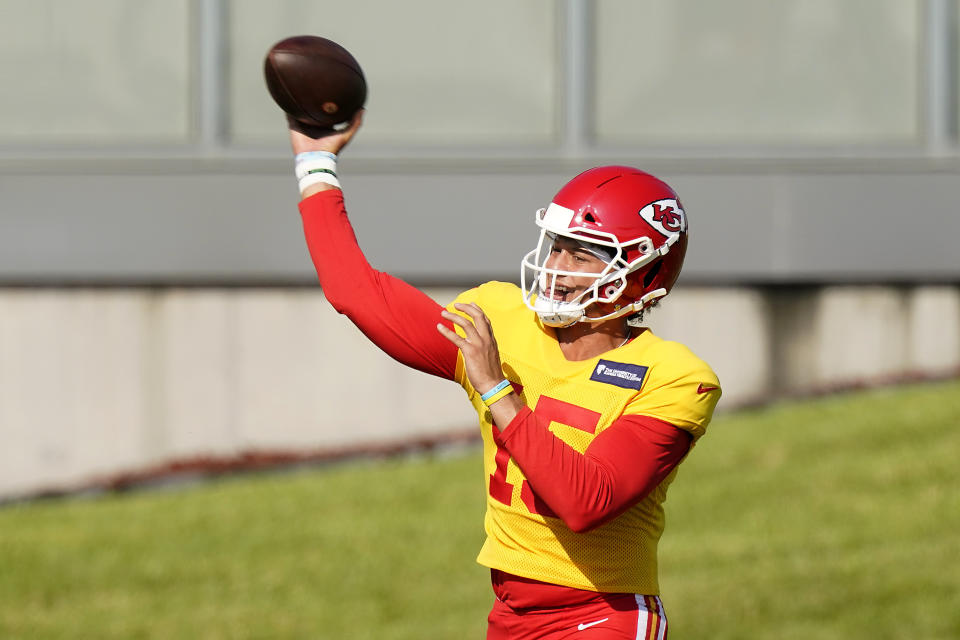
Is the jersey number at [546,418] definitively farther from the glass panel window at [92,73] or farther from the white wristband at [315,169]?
the glass panel window at [92,73]

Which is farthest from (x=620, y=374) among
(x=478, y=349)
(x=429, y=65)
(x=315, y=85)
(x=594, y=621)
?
(x=429, y=65)

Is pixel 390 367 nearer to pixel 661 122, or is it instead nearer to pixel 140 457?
pixel 140 457

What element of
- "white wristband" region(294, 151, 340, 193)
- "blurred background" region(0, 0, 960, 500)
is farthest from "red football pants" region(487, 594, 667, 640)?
"blurred background" region(0, 0, 960, 500)

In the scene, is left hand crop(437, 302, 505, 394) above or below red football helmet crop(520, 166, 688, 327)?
below

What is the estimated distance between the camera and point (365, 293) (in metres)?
3.73

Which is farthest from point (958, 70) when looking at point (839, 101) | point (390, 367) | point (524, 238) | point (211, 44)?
point (211, 44)

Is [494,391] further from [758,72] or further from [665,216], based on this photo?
[758,72]

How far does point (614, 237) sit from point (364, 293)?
72 cm

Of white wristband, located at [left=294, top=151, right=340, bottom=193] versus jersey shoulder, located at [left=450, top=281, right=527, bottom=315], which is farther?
jersey shoulder, located at [left=450, top=281, right=527, bottom=315]

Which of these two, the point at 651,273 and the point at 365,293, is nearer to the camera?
A: the point at 365,293

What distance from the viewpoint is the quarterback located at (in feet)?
12.0

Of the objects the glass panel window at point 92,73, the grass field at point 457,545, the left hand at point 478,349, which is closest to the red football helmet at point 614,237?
the left hand at point 478,349

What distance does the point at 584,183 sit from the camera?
12.6 ft

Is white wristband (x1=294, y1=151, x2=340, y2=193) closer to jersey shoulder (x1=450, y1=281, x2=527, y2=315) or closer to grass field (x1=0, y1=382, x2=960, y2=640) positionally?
jersey shoulder (x1=450, y1=281, x2=527, y2=315)
